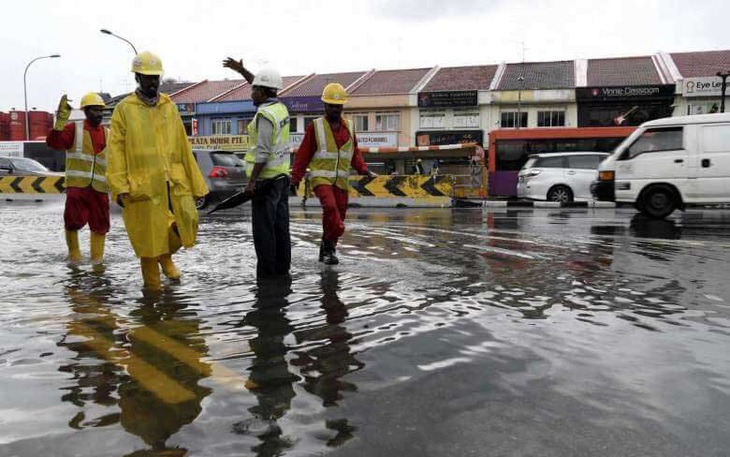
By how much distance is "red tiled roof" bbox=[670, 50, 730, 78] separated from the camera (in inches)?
1435

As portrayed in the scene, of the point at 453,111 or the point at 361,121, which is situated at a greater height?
the point at 453,111

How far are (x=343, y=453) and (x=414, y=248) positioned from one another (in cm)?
532

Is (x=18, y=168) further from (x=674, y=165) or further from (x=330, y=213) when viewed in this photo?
(x=674, y=165)

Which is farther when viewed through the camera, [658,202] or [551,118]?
[551,118]

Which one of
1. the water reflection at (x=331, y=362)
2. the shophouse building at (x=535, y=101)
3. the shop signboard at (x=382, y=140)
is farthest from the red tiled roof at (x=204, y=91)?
the water reflection at (x=331, y=362)

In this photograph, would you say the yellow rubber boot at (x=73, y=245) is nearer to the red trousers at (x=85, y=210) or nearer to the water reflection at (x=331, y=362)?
the red trousers at (x=85, y=210)

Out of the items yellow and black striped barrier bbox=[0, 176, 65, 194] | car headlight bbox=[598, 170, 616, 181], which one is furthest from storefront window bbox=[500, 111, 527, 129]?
car headlight bbox=[598, 170, 616, 181]

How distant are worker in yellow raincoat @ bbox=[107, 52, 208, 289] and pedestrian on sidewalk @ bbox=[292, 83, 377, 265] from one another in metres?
1.28

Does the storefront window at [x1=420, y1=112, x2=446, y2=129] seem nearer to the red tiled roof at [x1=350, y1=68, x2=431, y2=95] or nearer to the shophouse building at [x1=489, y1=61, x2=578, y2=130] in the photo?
the red tiled roof at [x1=350, y1=68, x2=431, y2=95]

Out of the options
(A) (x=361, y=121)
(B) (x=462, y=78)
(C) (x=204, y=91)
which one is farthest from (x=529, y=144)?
(C) (x=204, y=91)

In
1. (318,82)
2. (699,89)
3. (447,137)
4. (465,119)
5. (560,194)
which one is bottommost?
(560,194)

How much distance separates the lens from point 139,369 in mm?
2838

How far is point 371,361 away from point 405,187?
16.4 m

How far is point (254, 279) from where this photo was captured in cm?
516
